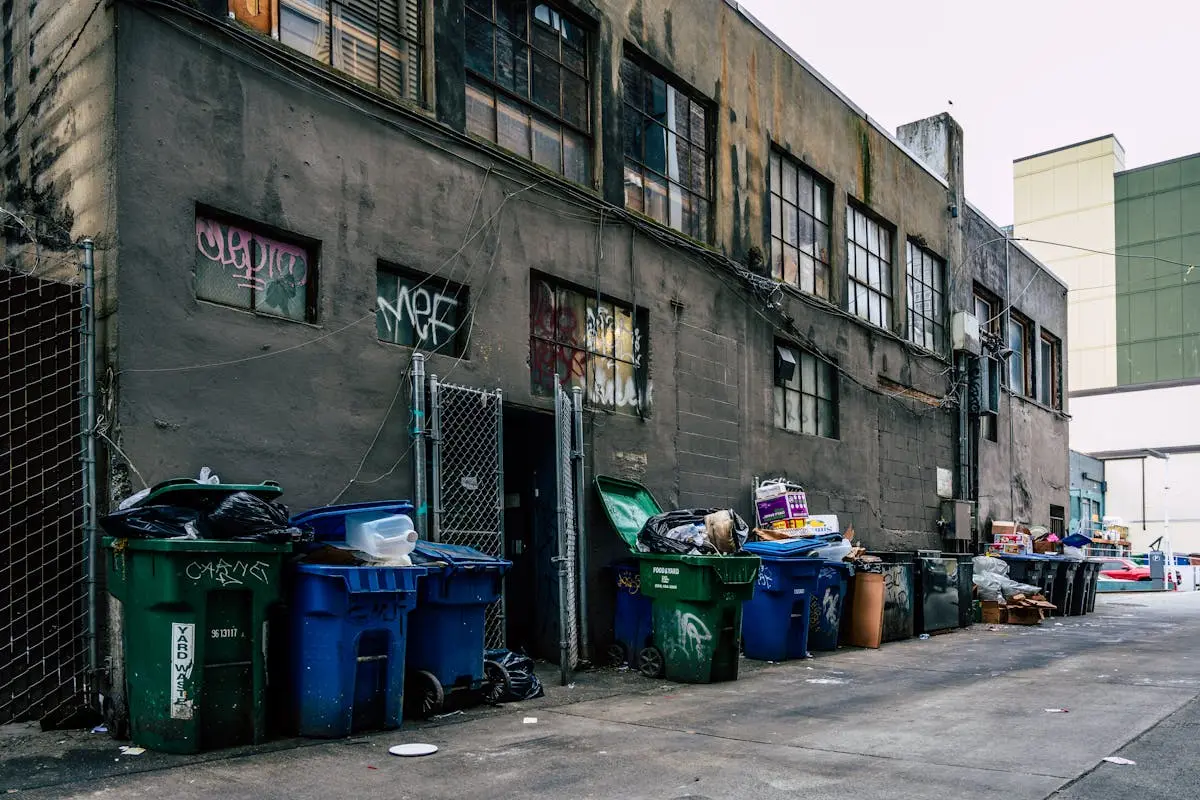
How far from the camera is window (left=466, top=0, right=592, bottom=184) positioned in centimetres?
921

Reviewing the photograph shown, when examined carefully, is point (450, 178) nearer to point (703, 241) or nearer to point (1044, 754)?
point (703, 241)

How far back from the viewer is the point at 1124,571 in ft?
104

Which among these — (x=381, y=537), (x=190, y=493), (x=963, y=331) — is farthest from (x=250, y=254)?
(x=963, y=331)

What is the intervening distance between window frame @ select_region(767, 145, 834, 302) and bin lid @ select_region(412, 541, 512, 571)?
743 centimetres

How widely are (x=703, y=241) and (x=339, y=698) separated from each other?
7.69 m

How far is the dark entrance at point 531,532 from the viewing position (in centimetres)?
945

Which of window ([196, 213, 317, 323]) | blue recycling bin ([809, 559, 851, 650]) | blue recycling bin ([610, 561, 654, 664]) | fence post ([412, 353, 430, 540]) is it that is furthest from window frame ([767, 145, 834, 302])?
window ([196, 213, 317, 323])

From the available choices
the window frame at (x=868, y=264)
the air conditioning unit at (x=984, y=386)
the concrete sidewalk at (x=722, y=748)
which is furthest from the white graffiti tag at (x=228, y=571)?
the air conditioning unit at (x=984, y=386)

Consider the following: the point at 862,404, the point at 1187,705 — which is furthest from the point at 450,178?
the point at 862,404

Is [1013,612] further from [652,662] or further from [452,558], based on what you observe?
[452,558]

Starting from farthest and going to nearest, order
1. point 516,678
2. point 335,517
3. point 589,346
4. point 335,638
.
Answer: point 589,346
point 516,678
point 335,517
point 335,638

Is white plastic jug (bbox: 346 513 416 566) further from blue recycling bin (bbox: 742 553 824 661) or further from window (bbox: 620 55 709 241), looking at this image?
window (bbox: 620 55 709 241)

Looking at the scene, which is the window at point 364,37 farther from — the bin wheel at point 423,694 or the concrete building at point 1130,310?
the concrete building at point 1130,310

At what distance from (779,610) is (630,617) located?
1678 millimetres
